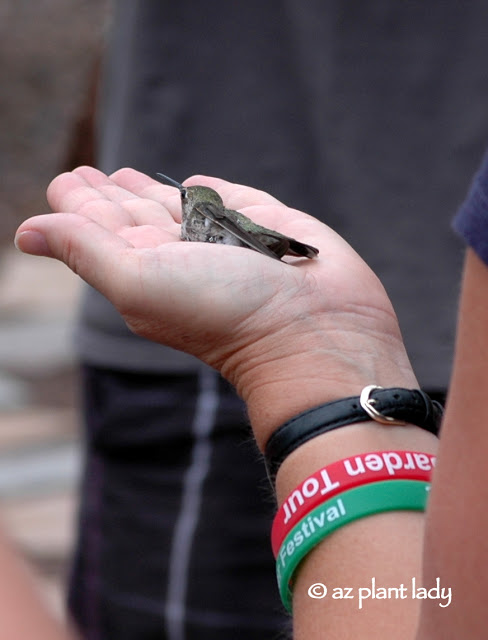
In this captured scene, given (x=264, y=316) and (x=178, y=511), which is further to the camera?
(x=178, y=511)

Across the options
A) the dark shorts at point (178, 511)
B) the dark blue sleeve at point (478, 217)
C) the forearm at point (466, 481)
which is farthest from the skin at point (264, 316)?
the dark shorts at point (178, 511)

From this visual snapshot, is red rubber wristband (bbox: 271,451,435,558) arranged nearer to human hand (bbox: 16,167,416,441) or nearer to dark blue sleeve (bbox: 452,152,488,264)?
human hand (bbox: 16,167,416,441)

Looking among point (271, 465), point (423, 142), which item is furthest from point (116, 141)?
point (271, 465)

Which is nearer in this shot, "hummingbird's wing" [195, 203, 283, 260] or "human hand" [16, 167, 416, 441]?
"human hand" [16, 167, 416, 441]

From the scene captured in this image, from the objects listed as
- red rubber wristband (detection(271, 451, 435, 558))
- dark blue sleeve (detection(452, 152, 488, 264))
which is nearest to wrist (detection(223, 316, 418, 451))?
red rubber wristband (detection(271, 451, 435, 558))

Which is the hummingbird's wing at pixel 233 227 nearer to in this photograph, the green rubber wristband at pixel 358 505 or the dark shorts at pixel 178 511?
the green rubber wristband at pixel 358 505

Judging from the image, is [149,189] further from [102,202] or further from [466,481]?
[466,481]

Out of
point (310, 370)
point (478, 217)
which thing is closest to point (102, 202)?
point (310, 370)
